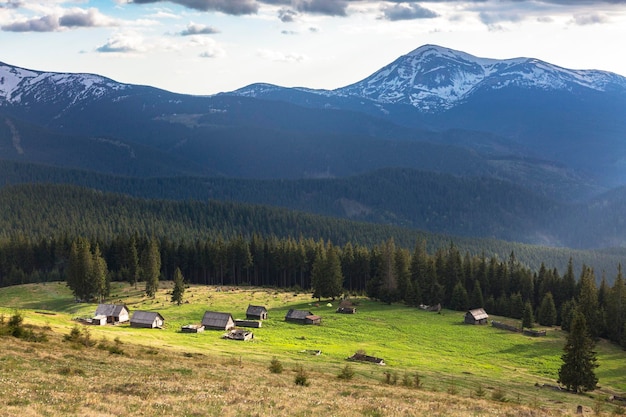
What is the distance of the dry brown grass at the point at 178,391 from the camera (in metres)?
37.9

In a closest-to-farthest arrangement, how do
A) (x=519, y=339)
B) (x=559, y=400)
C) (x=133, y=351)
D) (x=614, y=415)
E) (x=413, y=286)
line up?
(x=614, y=415), (x=133, y=351), (x=559, y=400), (x=519, y=339), (x=413, y=286)

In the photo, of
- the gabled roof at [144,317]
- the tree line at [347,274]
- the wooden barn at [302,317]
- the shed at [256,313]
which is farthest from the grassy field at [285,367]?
the tree line at [347,274]

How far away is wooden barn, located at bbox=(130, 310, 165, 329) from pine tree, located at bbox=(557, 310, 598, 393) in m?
61.8

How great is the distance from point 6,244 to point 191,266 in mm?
50727

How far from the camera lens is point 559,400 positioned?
222 ft

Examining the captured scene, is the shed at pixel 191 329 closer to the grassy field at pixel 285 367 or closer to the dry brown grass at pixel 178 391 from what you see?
the grassy field at pixel 285 367

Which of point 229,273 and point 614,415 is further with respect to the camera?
point 229,273

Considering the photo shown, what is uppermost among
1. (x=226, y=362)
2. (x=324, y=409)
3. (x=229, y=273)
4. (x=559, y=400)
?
(x=324, y=409)

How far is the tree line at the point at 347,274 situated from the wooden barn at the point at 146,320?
2669 centimetres

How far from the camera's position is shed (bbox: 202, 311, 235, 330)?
10525 centimetres

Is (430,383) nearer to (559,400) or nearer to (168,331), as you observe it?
(559,400)

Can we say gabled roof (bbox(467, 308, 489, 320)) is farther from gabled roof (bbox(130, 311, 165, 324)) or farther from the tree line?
gabled roof (bbox(130, 311, 165, 324))

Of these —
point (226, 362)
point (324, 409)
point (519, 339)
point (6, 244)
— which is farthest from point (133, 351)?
point (6, 244)

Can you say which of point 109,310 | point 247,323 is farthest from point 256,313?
point 109,310
